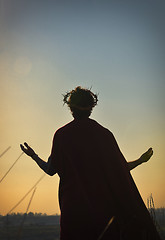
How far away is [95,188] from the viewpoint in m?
2.83

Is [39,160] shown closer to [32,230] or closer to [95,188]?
[95,188]

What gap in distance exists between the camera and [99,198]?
9.20ft

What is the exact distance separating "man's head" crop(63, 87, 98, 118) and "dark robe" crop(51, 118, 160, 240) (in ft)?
0.29

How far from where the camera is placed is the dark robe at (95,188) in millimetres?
2729

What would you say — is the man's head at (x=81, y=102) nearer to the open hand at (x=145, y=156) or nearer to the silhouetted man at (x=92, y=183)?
the silhouetted man at (x=92, y=183)

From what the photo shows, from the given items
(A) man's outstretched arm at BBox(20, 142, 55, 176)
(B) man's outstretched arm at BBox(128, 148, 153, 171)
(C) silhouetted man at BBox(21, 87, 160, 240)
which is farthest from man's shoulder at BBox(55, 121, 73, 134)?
(B) man's outstretched arm at BBox(128, 148, 153, 171)

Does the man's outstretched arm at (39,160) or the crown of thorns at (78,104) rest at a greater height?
the crown of thorns at (78,104)

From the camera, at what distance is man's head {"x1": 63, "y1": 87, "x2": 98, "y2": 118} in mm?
3197

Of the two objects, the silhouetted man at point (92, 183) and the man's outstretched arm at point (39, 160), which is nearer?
the silhouetted man at point (92, 183)

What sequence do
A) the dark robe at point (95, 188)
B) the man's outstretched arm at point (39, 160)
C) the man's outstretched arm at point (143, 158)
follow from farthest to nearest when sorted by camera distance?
the man's outstretched arm at point (143, 158) → the man's outstretched arm at point (39, 160) → the dark robe at point (95, 188)

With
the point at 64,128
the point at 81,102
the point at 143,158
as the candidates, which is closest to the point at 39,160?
the point at 64,128

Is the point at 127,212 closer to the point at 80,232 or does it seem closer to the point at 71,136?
the point at 80,232

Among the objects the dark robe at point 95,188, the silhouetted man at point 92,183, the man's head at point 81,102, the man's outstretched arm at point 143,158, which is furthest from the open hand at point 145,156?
the man's head at point 81,102

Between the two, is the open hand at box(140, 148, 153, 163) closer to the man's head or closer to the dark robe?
the dark robe
